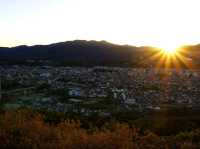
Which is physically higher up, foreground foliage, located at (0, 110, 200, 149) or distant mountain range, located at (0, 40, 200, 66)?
foreground foliage, located at (0, 110, 200, 149)

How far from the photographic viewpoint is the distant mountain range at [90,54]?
472ft

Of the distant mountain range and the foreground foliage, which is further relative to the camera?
the distant mountain range

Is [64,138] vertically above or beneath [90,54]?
above

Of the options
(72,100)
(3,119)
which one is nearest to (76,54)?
(72,100)

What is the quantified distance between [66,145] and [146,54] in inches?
6021

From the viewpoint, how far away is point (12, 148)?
29.9ft

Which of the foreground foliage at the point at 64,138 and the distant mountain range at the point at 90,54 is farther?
the distant mountain range at the point at 90,54

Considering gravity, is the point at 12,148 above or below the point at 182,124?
above

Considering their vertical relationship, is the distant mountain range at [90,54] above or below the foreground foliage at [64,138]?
below

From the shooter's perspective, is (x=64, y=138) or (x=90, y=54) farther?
(x=90, y=54)

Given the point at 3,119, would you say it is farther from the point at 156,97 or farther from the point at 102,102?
the point at 156,97

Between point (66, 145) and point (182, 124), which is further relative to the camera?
point (182, 124)

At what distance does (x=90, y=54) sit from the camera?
16862cm

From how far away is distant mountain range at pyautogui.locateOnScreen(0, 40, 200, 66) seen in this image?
144m
